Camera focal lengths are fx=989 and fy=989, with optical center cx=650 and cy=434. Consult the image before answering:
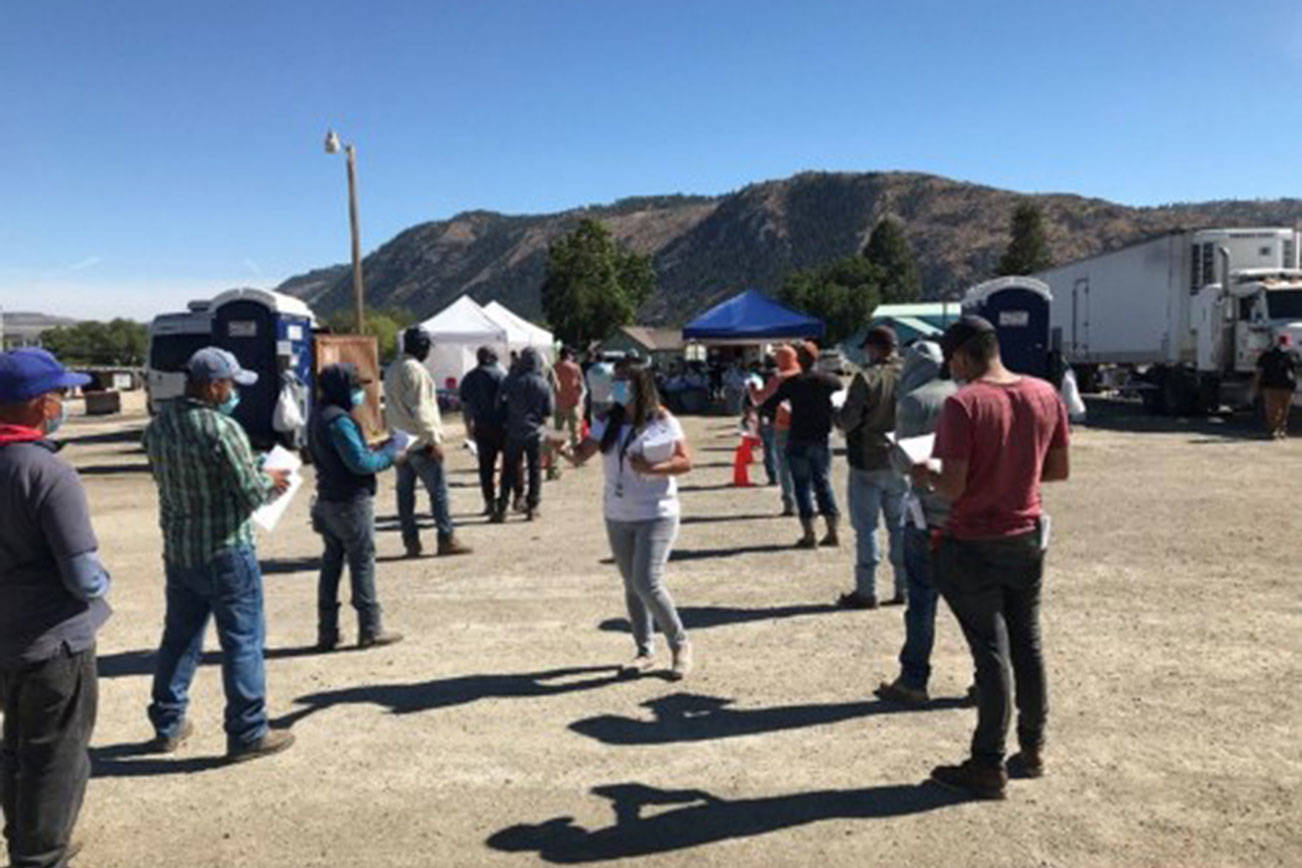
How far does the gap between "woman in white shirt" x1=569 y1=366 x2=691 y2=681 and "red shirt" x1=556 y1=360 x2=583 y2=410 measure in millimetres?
9712

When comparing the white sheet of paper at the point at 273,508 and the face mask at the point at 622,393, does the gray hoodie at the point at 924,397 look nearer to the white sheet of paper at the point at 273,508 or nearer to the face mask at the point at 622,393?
the face mask at the point at 622,393

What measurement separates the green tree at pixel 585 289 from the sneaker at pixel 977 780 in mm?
56908

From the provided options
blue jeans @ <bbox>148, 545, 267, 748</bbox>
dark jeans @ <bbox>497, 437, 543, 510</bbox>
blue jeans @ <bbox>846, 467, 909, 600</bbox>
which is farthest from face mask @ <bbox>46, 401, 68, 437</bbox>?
dark jeans @ <bbox>497, 437, 543, 510</bbox>

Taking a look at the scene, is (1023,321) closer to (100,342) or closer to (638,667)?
(638,667)

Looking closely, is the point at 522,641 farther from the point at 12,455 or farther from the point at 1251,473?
the point at 1251,473

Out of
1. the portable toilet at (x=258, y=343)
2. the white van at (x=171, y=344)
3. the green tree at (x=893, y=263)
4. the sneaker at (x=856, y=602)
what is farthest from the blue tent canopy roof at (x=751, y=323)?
the green tree at (x=893, y=263)

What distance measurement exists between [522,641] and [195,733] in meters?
2.06

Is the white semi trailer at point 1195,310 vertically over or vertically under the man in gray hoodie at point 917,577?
over

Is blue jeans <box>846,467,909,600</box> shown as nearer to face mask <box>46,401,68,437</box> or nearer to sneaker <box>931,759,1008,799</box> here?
sneaker <box>931,759,1008,799</box>

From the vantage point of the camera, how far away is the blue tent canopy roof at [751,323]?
22.9 metres

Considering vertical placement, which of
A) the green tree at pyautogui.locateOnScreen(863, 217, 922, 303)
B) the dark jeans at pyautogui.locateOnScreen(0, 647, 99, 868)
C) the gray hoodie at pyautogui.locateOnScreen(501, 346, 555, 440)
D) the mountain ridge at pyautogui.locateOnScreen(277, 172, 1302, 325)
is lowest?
the dark jeans at pyautogui.locateOnScreen(0, 647, 99, 868)

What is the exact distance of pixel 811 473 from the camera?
8820mm

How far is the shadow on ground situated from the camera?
6656 mm

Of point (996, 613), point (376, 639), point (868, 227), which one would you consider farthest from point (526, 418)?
point (868, 227)
